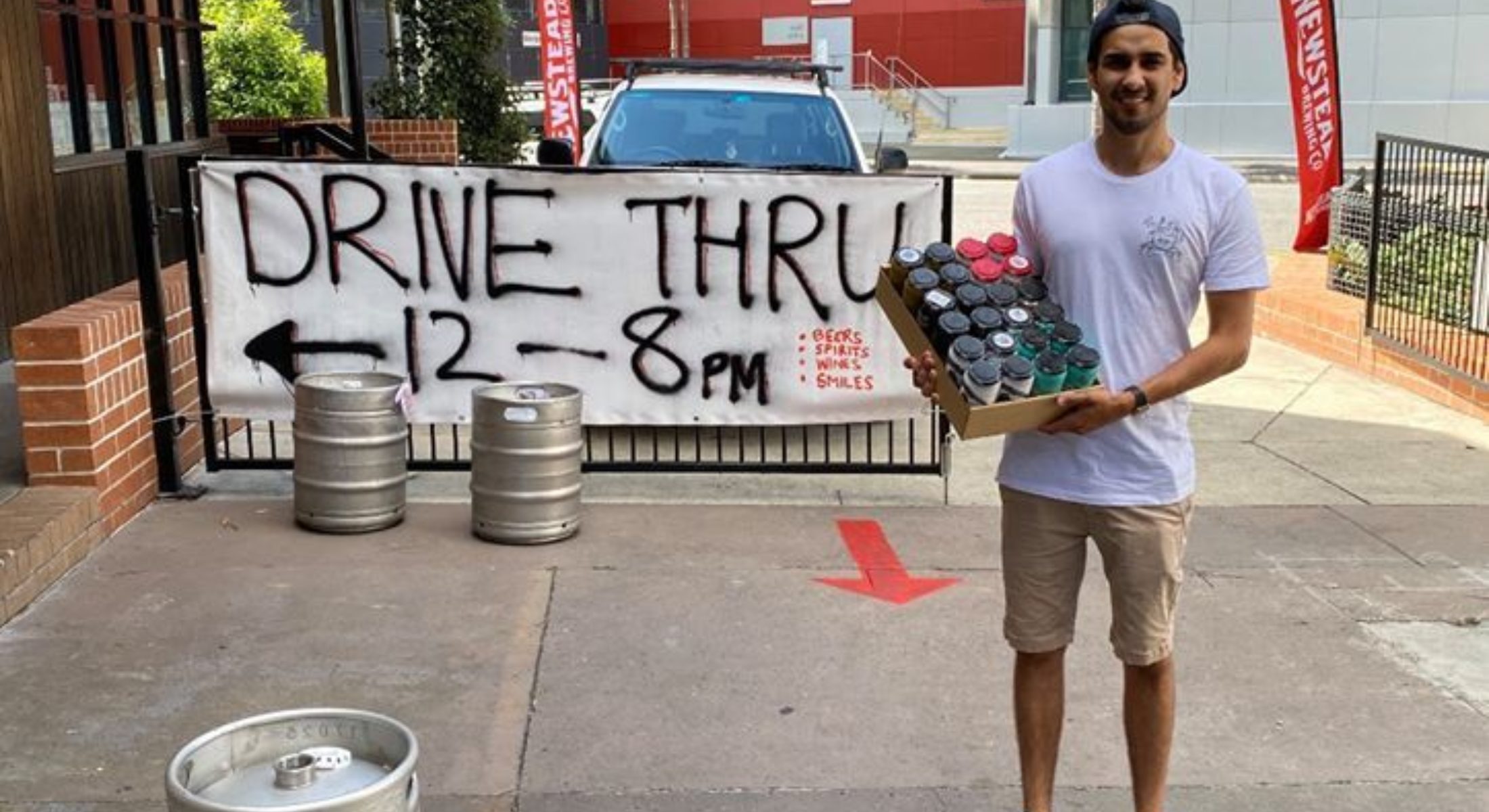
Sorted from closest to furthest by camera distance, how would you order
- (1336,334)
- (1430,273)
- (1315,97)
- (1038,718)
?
(1038,718) < (1430,273) < (1336,334) < (1315,97)

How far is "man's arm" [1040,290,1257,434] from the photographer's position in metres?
3.15

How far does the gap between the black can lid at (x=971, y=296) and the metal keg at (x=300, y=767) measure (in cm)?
152

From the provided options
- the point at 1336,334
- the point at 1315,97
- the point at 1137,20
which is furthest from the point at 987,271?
the point at 1315,97

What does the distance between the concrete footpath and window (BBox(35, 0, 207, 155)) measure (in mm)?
3896

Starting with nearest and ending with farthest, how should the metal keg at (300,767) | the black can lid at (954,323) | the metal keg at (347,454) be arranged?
the metal keg at (300,767)
the black can lid at (954,323)
the metal keg at (347,454)

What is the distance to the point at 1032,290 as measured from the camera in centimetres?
332

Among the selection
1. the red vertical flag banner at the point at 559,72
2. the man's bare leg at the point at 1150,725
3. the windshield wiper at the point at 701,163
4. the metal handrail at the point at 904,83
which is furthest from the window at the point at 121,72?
the metal handrail at the point at 904,83

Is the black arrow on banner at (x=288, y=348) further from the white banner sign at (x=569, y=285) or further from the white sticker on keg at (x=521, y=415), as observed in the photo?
the white sticker on keg at (x=521, y=415)

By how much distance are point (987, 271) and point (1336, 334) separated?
7.64 meters

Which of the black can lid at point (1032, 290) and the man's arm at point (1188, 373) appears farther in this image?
the black can lid at point (1032, 290)

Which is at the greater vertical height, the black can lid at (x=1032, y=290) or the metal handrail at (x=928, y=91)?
the metal handrail at (x=928, y=91)

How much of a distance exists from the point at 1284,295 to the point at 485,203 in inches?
278

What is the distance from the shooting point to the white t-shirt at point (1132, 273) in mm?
3174

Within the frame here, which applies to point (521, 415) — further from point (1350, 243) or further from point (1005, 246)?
point (1350, 243)
